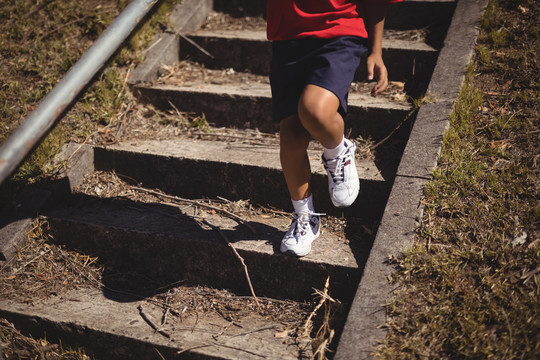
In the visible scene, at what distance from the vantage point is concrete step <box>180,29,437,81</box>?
3.18m

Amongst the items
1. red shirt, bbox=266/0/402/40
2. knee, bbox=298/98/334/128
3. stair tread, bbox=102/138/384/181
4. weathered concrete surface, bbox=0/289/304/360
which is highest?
red shirt, bbox=266/0/402/40

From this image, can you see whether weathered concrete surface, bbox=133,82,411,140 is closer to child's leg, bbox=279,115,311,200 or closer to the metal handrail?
child's leg, bbox=279,115,311,200

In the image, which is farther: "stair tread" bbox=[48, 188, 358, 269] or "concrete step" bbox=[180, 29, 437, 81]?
"concrete step" bbox=[180, 29, 437, 81]

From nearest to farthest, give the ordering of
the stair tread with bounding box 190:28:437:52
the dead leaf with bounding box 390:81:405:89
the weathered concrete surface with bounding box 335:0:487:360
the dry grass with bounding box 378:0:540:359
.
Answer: the dry grass with bounding box 378:0:540:359 → the weathered concrete surface with bounding box 335:0:487:360 → the dead leaf with bounding box 390:81:405:89 → the stair tread with bounding box 190:28:437:52

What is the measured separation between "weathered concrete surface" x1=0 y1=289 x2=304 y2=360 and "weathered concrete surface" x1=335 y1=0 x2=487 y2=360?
322 mm

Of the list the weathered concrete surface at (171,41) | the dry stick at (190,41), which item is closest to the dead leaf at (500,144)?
the dry stick at (190,41)

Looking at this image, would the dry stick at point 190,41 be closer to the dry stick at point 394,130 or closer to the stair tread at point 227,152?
the stair tread at point 227,152

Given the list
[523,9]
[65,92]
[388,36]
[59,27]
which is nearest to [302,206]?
[65,92]

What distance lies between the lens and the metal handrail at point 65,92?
6.08ft

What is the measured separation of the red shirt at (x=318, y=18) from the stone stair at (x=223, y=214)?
84 centimetres

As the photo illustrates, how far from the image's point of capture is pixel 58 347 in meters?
2.38

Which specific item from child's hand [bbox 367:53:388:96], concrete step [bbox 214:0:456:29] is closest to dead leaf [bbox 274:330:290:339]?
child's hand [bbox 367:53:388:96]

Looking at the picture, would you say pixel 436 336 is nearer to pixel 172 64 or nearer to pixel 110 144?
pixel 110 144

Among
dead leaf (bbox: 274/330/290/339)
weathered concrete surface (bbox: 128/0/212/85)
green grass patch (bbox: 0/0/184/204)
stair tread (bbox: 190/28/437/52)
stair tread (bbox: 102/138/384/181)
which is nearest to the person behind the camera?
dead leaf (bbox: 274/330/290/339)
